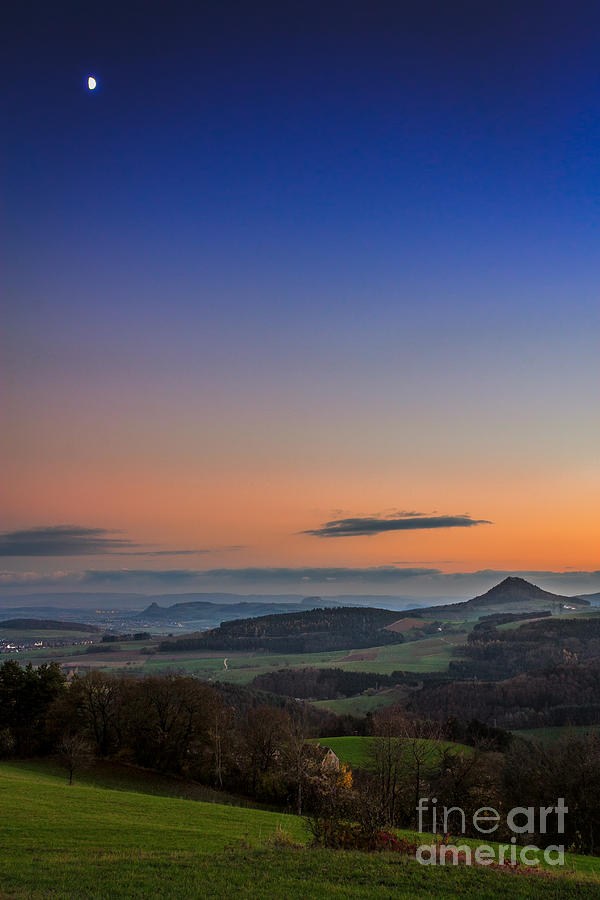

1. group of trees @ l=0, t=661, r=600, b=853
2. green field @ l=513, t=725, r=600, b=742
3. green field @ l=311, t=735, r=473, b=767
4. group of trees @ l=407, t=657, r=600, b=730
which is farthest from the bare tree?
green field @ l=513, t=725, r=600, b=742

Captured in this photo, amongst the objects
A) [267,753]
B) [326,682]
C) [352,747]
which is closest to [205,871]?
[267,753]

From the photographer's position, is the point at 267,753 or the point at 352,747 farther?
the point at 352,747

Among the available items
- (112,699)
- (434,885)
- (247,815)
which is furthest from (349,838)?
(112,699)

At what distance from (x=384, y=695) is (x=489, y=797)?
112 metres

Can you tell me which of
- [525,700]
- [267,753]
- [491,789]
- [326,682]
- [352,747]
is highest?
[491,789]

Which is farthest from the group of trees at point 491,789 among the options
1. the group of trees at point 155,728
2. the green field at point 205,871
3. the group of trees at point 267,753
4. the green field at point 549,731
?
the green field at point 549,731

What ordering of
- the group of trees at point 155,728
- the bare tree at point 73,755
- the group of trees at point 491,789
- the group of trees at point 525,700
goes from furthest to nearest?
the group of trees at point 525,700, the group of trees at point 155,728, the bare tree at point 73,755, the group of trees at point 491,789

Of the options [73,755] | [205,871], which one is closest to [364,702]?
[73,755]

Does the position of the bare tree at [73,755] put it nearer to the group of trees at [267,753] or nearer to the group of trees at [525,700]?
the group of trees at [267,753]

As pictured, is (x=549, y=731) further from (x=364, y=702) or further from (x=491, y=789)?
(x=491, y=789)

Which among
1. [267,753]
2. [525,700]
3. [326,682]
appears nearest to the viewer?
[267,753]

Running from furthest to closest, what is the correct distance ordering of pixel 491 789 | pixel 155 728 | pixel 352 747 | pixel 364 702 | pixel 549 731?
pixel 364 702
pixel 549 731
pixel 352 747
pixel 155 728
pixel 491 789

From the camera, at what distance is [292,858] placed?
1577cm

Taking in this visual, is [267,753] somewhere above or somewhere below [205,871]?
below
